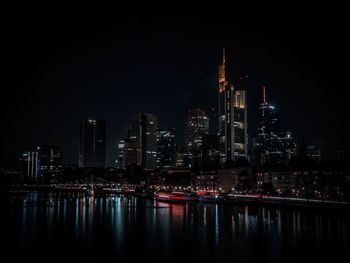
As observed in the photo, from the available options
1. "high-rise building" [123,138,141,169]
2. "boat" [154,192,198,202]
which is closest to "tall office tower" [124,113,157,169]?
"high-rise building" [123,138,141,169]

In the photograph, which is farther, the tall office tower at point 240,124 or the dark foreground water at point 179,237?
the tall office tower at point 240,124

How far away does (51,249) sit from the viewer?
26.9 m

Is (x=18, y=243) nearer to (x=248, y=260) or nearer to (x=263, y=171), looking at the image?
(x=248, y=260)

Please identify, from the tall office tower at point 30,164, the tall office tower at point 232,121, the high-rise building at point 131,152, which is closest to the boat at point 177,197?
the tall office tower at point 232,121

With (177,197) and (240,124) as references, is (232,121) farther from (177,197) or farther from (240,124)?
(177,197)

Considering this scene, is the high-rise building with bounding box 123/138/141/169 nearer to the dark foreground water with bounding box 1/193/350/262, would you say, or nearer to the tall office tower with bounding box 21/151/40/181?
the tall office tower with bounding box 21/151/40/181

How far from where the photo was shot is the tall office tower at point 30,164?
180750 mm

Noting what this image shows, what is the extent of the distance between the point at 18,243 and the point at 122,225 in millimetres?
10774

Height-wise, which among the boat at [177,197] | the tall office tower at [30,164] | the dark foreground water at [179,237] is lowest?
the dark foreground water at [179,237]

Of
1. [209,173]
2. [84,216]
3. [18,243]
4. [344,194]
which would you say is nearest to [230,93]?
[209,173]

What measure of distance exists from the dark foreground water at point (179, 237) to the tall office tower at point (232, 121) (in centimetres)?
8794

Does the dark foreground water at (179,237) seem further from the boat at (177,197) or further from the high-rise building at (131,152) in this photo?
the high-rise building at (131,152)

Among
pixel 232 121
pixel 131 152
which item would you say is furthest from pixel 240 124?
pixel 131 152

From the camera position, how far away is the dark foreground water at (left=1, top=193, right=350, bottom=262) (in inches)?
981
